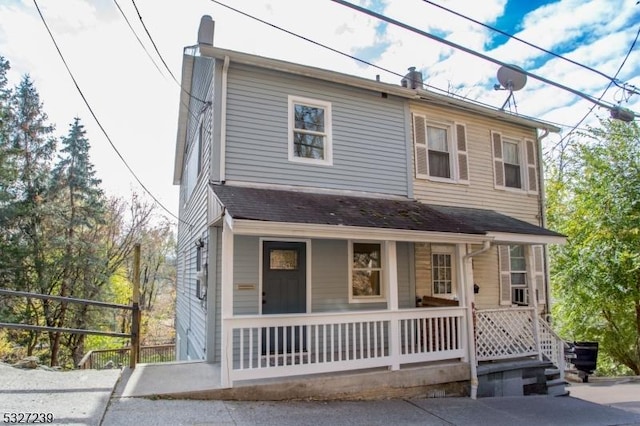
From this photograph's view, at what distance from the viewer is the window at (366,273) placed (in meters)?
7.77

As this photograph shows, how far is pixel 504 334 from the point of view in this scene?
732 centimetres

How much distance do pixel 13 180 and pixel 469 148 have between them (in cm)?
1722

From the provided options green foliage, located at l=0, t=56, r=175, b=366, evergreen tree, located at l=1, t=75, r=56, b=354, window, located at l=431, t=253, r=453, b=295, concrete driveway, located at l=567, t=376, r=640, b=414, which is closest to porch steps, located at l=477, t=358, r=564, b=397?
concrete driveway, located at l=567, t=376, r=640, b=414

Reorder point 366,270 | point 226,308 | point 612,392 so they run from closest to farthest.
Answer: point 226,308, point 366,270, point 612,392

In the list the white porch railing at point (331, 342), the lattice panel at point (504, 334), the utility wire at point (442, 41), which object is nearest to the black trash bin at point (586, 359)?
the lattice panel at point (504, 334)

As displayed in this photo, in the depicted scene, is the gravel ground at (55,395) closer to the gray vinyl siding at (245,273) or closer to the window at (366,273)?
the gray vinyl siding at (245,273)

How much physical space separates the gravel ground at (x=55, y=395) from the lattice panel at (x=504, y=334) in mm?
5905

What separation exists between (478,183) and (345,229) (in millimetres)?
5290

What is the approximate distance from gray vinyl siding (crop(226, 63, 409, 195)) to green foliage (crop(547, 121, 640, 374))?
6494 mm

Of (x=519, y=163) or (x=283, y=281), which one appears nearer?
(x=283, y=281)

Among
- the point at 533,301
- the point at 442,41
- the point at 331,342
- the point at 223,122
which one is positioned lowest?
the point at 331,342

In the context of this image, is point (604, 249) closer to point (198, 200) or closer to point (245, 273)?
point (245, 273)

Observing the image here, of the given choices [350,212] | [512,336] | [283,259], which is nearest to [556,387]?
[512,336]

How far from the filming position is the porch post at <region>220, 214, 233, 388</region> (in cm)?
518
